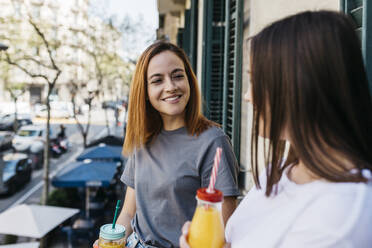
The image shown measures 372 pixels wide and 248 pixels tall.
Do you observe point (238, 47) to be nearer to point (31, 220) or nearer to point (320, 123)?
point (320, 123)

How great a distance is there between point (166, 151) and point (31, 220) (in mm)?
5833

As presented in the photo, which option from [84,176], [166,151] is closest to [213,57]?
[166,151]

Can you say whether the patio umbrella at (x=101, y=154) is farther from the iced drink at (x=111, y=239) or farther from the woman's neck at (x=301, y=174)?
the woman's neck at (x=301, y=174)

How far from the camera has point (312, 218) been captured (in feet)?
2.74

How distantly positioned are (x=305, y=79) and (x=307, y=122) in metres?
0.11

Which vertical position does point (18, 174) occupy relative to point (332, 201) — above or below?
below

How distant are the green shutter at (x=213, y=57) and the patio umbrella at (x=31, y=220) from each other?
13.3ft

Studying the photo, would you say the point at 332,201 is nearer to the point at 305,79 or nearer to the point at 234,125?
the point at 305,79

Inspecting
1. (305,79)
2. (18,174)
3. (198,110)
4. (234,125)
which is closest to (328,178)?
(305,79)

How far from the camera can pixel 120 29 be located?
17.9m

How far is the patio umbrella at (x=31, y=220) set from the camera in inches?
251

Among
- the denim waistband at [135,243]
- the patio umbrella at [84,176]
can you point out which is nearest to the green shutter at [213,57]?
the denim waistband at [135,243]

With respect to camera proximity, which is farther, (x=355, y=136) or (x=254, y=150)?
(x=254, y=150)

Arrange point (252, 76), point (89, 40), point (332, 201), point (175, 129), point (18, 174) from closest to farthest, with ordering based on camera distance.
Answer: point (332, 201) < point (252, 76) < point (175, 129) < point (18, 174) < point (89, 40)
